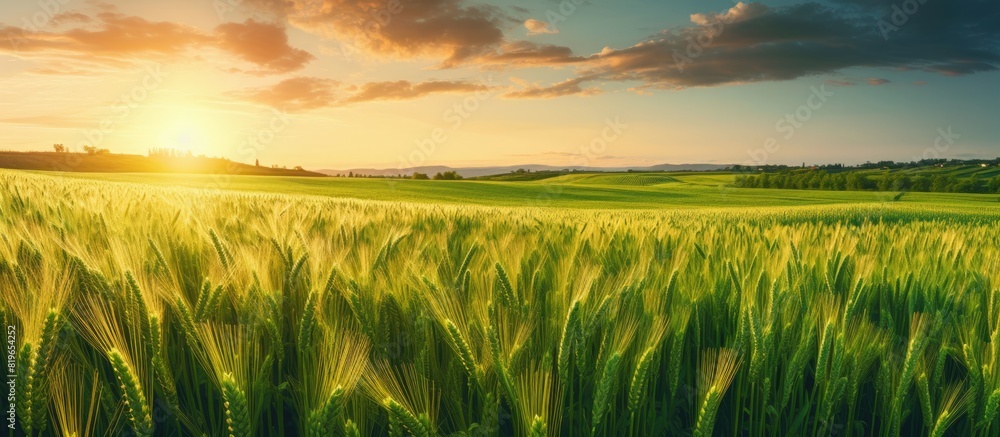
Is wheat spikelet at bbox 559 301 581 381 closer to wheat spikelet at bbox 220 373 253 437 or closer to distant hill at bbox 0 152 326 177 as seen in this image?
wheat spikelet at bbox 220 373 253 437

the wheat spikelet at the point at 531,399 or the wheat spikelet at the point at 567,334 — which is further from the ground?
the wheat spikelet at the point at 567,334

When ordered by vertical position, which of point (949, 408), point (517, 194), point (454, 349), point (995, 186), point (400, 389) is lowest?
point (517, 194)

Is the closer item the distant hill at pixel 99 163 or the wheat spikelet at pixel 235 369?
the wheat spikelet at pixel 235 369

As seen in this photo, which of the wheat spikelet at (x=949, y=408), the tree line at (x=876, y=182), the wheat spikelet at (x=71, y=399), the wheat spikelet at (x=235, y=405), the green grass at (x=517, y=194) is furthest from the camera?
the tree line at (x=876, y=182)

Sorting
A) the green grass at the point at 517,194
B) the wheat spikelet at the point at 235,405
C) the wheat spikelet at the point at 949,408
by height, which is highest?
the wheat spikelet at the point at 235,405

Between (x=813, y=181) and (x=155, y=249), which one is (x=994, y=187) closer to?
(x=813, y=181)

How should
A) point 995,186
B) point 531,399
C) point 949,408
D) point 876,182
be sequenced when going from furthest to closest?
point 876,182
point 995,186
point 949,408
point 531,399

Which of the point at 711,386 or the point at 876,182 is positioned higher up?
the point at 876,182

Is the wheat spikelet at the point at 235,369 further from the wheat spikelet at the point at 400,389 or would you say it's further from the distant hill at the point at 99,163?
the distant hill at the point at 99,163

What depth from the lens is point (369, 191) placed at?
46.1 m

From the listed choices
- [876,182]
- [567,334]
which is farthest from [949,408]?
[876,182]

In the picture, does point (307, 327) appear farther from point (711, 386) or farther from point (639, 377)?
point (711, 386)

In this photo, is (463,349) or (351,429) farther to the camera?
(463,349)

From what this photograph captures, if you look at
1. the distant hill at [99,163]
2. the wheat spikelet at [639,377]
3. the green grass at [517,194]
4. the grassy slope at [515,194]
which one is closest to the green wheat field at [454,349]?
the wheat spikelet at [639,377]
